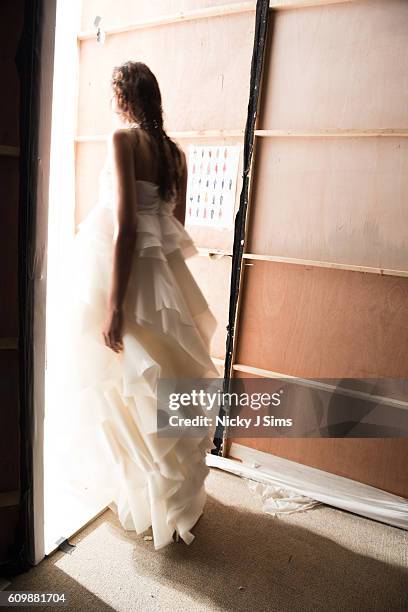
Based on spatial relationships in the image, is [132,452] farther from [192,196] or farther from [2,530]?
[192,196]

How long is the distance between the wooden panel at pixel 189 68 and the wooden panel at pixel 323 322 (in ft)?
2.34

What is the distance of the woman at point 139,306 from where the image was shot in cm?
134

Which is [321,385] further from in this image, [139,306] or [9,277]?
[9,277]

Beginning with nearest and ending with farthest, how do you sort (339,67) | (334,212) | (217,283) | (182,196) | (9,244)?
(9,244) < (182,196) < (339,67) < (334,212) < (217,283)

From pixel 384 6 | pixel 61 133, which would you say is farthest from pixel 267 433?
pixel 384 6

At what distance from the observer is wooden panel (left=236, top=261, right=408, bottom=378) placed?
1.80m

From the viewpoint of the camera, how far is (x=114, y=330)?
137cm

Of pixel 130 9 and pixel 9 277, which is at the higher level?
pixel 130 9

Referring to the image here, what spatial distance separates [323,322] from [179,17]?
144cm

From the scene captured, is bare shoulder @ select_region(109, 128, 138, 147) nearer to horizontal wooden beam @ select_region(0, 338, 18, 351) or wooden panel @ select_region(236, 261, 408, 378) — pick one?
horizontal wooden beam @ select_region(0, 338, 18, 351)

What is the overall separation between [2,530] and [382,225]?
175 cm

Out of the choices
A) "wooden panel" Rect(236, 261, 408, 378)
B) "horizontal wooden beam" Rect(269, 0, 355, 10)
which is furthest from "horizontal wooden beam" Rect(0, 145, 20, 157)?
"horizontal wooden beam" Rect(269, 0, 355, 10)

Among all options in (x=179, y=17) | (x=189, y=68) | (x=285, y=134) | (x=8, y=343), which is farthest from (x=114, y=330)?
(x=179, y=17)

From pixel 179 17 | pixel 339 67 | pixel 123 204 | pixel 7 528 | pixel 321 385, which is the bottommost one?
pixel 7 528
